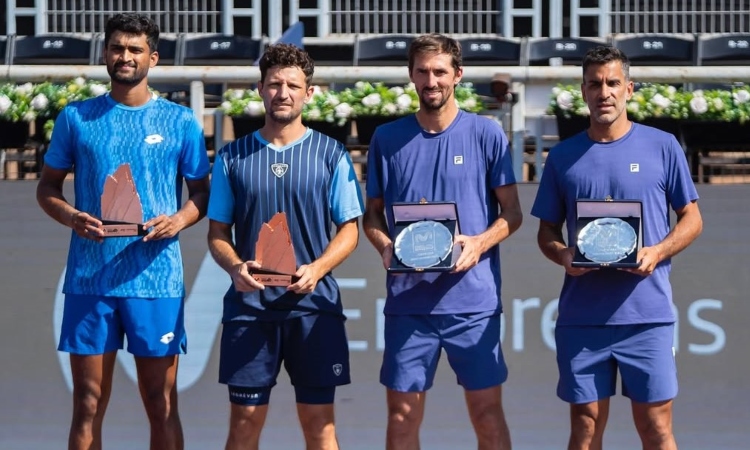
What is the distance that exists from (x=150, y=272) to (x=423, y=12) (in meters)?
11.6

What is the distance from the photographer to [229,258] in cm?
429

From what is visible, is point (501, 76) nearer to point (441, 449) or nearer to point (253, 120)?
point (253, 120)

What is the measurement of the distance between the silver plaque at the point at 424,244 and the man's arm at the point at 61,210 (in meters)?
1.03

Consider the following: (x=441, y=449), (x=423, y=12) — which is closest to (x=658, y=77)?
(x=441, y=449)

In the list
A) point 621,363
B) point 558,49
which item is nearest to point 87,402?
point 621,363

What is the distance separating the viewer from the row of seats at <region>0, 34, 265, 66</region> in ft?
35.0

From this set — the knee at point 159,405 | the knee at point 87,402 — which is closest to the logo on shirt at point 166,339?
the knee at point 159,405

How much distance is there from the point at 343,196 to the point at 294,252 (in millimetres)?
297

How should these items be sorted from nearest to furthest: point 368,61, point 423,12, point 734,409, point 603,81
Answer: point 603,81, point 734,409, point 368,61, point 423,12

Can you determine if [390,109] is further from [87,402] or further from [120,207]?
[87,402]

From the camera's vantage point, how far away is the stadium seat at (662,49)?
10836 mm

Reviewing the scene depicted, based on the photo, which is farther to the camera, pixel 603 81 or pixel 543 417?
pixel 543 417

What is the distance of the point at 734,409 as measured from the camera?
5543 millimetres

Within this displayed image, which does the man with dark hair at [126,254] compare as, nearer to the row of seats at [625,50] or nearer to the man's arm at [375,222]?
the man's arm at [375,222]
